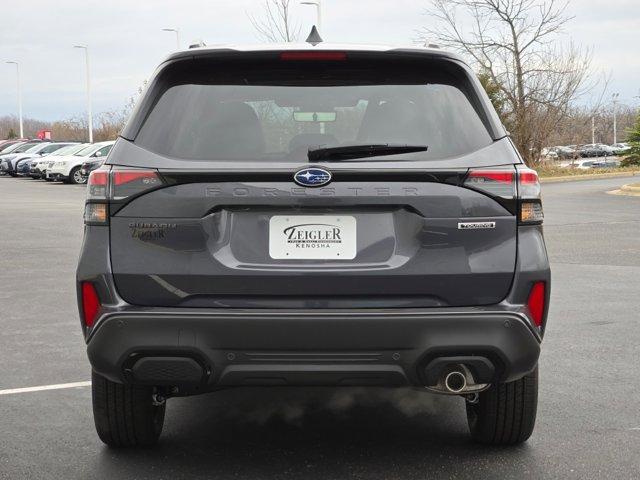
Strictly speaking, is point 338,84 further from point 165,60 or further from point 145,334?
point 145,334

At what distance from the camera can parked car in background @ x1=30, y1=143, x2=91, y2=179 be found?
35.6 meters

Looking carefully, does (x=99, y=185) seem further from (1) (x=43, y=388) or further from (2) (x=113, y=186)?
(1) (x=43, y=388)

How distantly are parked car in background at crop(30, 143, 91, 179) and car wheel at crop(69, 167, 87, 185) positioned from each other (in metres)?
1.18

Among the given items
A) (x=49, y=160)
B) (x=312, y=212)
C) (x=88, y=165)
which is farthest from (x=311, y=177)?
(x=49, y=160)

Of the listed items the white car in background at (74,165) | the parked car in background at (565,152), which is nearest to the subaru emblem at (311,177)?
the white car in background at (74,165)

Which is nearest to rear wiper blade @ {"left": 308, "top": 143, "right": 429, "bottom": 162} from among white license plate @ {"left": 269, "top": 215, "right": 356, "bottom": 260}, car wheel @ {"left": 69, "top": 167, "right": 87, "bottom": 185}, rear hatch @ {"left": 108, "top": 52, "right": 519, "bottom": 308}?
rear hatch @ {"left": 108, "top": 52, "right": 519, "bottom": 308}

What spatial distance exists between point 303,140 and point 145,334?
0.98 m

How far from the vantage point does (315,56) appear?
373cm

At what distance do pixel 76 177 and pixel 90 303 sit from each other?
3207 cm

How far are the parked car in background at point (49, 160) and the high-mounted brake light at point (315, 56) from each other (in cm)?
3300

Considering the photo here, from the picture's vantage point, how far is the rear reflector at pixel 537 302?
358 centimetres

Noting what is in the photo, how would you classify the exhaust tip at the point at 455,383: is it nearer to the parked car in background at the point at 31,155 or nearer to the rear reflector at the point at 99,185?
the rear reflector at the point at 99,185

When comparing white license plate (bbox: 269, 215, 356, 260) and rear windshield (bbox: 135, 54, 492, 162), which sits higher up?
rear windshield (bbox: 135, 54, 492, 162)

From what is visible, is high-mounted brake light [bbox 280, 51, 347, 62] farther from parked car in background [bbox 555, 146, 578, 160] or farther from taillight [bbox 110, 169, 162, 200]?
parked car in background [bbox 555, 146, 578, 160]
